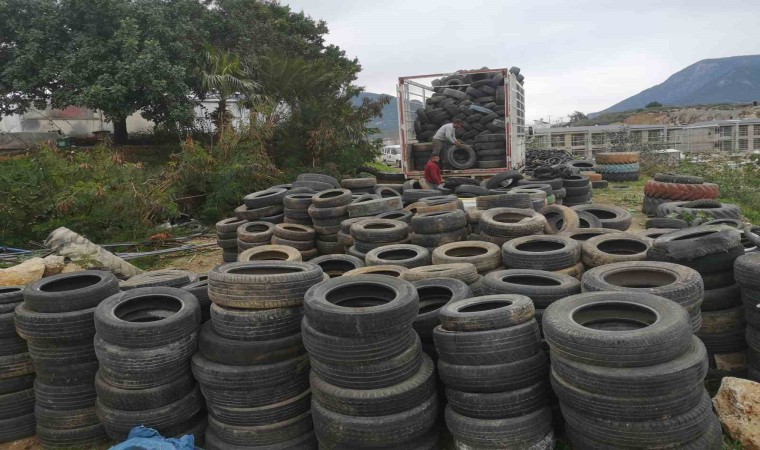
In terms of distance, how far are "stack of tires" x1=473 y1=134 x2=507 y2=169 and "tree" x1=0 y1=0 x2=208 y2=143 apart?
11.6 meters

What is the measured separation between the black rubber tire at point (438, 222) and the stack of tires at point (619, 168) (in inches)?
533

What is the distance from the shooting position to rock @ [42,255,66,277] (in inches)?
286

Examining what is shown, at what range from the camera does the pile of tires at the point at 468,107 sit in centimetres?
1405

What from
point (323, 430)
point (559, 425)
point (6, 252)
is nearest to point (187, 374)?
point (323, 430)

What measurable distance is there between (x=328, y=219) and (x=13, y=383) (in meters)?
4.61

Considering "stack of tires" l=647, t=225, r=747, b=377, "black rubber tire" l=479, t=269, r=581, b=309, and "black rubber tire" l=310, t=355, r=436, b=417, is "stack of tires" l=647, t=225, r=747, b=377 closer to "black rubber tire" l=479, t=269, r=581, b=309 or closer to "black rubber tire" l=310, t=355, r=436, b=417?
"black rubber tire" l=479, t=269, r=581, b=309

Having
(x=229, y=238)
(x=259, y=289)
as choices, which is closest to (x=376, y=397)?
(x=259, y=289)

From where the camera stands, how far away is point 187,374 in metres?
4.50


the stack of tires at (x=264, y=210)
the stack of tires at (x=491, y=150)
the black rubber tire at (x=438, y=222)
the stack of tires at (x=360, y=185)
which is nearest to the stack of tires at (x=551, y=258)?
the black rubber tire at (x=438, y=222)

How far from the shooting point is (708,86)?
107 meters

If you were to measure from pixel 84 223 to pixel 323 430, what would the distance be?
874 centimetres

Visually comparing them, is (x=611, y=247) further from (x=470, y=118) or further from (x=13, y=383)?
(x=470, y=118)

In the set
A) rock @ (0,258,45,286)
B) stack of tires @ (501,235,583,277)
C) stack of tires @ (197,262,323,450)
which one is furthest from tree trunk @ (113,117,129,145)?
stack of tires @ (501,235,583,277)

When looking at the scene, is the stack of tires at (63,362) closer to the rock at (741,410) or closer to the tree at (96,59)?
the rock at (741,410)
